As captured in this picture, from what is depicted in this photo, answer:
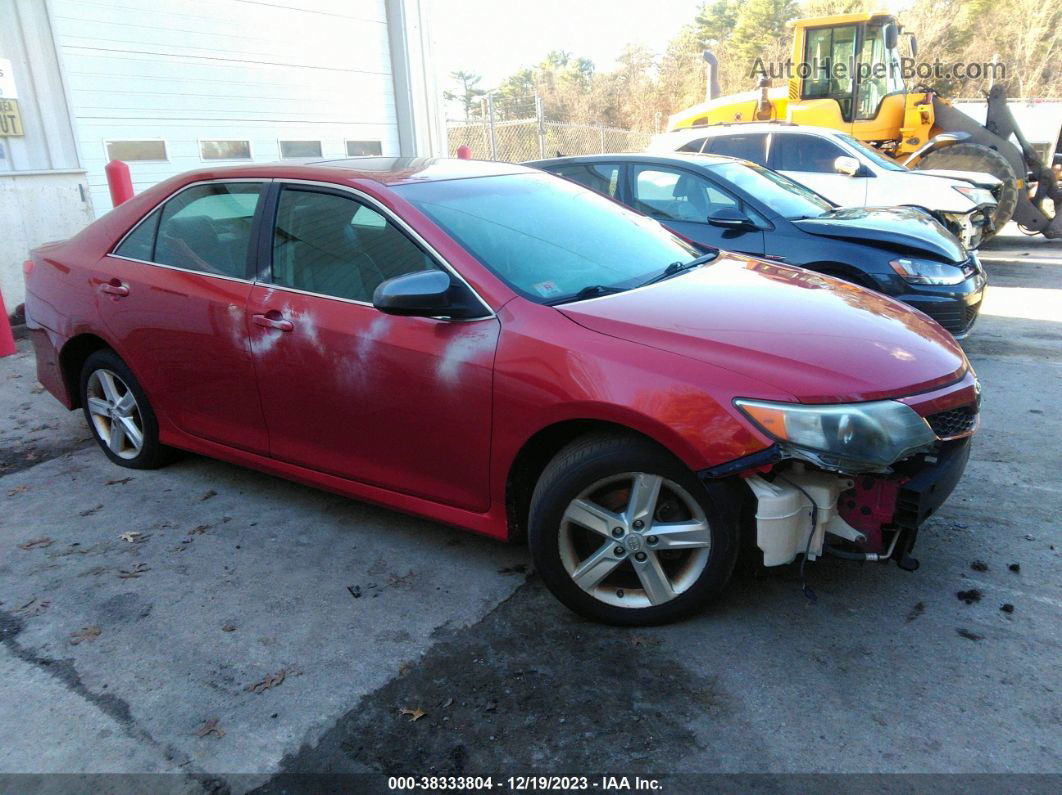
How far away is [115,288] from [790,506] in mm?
3404

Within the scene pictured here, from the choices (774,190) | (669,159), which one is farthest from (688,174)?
(774,190)

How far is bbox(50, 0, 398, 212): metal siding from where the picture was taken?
8.51 meters

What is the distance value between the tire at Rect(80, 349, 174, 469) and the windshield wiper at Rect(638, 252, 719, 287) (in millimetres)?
2666

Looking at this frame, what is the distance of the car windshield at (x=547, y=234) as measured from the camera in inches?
126

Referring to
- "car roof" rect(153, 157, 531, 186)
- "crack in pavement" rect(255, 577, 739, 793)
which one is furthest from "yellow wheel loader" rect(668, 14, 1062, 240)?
"crack in pavement" rect(255, 577, 739, 793)

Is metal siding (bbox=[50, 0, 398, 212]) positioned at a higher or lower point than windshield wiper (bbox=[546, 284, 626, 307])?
higher

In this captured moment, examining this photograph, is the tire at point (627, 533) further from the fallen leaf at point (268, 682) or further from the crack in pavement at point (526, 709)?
the fallen leaf at point (268, 682)

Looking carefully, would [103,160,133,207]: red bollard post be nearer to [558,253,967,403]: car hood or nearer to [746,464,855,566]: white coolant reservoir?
[558,253,967,403]: car hood

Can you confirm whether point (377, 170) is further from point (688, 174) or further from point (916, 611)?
point (688, 174)

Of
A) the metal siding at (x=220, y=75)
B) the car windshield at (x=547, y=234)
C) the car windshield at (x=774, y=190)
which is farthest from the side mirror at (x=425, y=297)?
the metal siding at (x=220, y=75)

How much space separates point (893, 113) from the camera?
1224 cm

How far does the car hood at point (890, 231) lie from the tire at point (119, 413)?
455 centimetres

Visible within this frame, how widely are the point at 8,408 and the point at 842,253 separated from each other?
5.95 meters

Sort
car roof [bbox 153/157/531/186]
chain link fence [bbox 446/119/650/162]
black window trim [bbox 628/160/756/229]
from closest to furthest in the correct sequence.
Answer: car roof [bbox 153/157/531/186] < black window trim [bbox 628/160/756/229] < chain link fence [bbox 446/119/650/162]
